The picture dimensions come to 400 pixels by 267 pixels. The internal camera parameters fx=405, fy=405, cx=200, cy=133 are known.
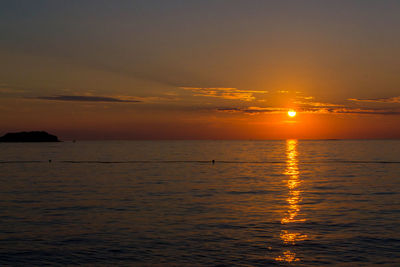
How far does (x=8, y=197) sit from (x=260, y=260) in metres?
32.1

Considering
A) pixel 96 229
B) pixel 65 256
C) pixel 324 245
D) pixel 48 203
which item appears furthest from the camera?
pixel 48 203

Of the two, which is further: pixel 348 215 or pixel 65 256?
pixel 348 215

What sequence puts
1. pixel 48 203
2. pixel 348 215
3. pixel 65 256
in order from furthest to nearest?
1. pixel 48 203
2. pixel 348 215
3. pixel 65 256

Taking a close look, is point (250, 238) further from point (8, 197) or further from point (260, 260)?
point (8, 197)

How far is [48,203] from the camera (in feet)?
127

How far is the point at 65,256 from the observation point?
69.1 feet

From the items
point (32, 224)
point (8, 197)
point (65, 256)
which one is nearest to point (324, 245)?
point (65, 256)

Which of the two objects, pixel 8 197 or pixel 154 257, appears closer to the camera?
pixel 154 257

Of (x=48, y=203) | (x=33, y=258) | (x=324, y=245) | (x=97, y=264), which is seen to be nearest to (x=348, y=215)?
(x=324, y=245)

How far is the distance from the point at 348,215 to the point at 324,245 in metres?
10.3

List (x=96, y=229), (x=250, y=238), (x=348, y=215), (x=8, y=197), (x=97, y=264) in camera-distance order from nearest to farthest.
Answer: (x=97, y=264) → (x=250, y=238) → (x=96, y=229) → (x=348, y=215) → (x=8, y=197)

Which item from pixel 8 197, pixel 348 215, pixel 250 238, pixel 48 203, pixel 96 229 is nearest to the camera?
pixel 250 238

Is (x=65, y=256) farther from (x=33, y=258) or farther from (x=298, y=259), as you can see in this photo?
(x=298, y=259)

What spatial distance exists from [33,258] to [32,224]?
859cm
